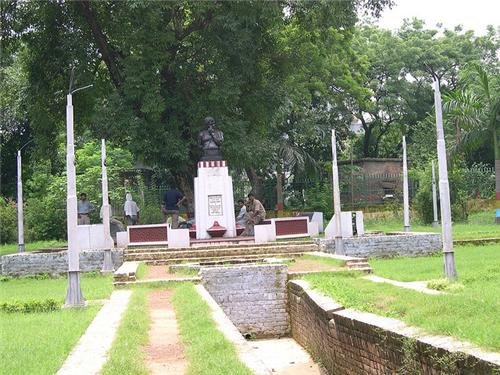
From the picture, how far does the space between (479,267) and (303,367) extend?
14.7ft

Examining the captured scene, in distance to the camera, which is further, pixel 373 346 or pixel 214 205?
pixel 214 205

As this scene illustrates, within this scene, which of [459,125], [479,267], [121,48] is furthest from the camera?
[459,125]

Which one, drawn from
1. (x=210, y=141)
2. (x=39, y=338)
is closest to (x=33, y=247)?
(x=210, y=141)

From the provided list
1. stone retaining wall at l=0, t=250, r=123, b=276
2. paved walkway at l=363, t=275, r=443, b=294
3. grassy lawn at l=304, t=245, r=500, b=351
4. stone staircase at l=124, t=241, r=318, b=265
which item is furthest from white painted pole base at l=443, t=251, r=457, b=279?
stone retaining wall at l=0, t=250, r=123, b=276

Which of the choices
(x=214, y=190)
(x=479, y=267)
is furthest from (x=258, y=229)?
(x=479, y=267)

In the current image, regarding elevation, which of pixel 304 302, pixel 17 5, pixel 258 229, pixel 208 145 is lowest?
pixel 304 302

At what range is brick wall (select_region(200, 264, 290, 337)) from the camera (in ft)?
46.6

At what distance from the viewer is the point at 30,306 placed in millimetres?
11625

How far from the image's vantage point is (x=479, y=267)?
14.0 m

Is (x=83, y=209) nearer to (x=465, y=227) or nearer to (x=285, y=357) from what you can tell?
(x=285, y=357)

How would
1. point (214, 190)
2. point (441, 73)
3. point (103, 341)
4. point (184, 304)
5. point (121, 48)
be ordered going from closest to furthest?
1. point (103, 341)
2. point (184, 304)
3. point (214, 190)
4. point (121, 48)
5. point (441, 73)

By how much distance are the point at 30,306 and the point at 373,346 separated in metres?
5.92

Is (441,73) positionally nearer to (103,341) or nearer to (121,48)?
(121,48)

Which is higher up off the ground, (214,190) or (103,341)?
(214,190)
